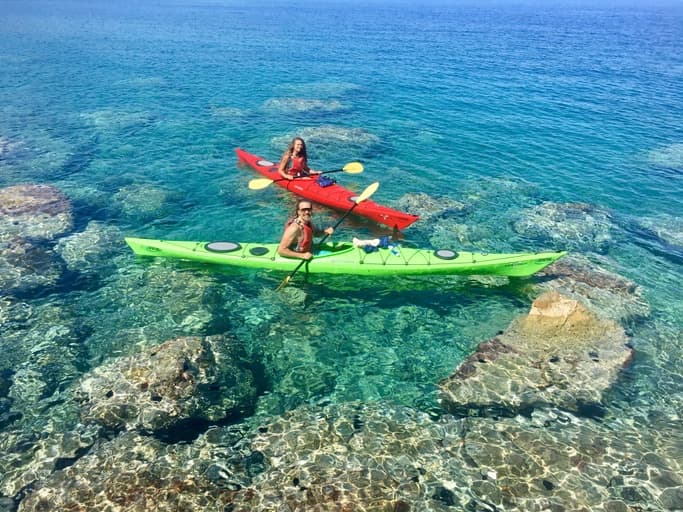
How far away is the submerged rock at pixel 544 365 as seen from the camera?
7.48 meters

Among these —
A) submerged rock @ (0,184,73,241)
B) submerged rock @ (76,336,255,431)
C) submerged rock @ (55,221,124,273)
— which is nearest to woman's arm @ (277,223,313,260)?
submerged rock @ (76,336,255,431)

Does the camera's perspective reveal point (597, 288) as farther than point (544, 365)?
Yes

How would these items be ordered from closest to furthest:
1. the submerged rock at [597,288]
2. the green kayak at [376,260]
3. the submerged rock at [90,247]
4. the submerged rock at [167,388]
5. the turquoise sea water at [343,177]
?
the submerged rock at [167,388], the turquoise sea water at [343,177], the submerged rock at [597,288], the green kayak at [376,260], the submerged rock at [90,247]

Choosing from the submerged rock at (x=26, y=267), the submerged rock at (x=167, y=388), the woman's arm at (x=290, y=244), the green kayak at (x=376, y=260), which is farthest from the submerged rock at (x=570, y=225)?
the submerged rock at (x=26, y=267)

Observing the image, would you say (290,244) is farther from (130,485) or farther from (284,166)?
(130,485)

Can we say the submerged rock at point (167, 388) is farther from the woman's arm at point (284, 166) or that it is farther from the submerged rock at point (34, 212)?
the woman's arm at point (284, 166)

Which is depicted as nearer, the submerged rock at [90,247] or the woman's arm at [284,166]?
the submerged rock at [90,247]

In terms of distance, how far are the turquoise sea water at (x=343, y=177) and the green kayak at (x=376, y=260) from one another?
1.22ft

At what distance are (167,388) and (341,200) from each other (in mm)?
7195

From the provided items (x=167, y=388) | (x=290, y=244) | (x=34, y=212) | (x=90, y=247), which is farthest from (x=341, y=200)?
(x=34, y=212)

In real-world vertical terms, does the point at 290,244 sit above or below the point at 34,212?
above

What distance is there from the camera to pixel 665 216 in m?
14.0

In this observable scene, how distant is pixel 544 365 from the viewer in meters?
8.05

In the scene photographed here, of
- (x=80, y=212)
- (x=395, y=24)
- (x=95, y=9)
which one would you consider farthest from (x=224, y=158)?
(x=95, y=9)
